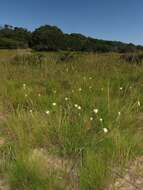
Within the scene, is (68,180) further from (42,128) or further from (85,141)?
A: (42,128)

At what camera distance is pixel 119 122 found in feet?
9.75

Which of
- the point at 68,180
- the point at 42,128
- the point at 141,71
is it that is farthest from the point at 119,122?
the point at 141,71

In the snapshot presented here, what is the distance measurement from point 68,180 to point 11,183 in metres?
0.40

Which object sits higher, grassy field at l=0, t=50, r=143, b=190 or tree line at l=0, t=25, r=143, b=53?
tree line at l=0, t=25, r=143, b=53

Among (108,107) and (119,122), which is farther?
(108,107)

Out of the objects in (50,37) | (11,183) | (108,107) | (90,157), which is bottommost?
(11,183)

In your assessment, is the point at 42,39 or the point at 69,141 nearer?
the point at 69,141

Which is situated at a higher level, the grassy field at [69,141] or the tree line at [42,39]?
the tree line at [42,39]

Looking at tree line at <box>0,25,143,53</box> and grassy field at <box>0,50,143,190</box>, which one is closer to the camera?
grassy field at <box>0,50,143,190</box>

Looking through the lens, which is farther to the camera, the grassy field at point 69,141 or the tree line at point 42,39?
the tree line at point 42,39

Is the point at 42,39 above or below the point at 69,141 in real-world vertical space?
above

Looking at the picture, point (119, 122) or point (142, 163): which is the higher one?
point (119, 122)

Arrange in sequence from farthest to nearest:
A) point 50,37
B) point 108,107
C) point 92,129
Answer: point 50,37 → point 108,107 → point 92,129

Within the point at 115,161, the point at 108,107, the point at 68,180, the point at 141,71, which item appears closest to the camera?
the point at 68,180
